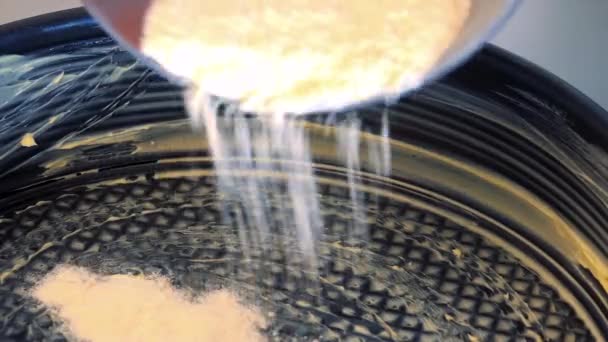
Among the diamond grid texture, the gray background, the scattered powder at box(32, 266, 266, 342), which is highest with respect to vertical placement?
the gray background

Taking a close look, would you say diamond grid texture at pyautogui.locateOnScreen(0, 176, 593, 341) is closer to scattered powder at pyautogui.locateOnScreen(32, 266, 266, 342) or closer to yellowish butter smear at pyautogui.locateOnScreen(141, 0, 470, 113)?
scattered powder at pyautogui.locateOnScreen(32, 266, 266, 342)

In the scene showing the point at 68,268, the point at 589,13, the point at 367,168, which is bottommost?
the point at 68,268

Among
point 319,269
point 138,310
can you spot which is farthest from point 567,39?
point 138,310

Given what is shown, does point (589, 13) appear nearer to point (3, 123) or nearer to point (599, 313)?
point (599, 313)

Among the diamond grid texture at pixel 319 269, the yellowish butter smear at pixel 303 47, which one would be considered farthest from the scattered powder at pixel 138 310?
the yellowish butter smear at pixel 303 47

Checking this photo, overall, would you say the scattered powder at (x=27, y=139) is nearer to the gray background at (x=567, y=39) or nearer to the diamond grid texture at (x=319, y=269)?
the diamond grid texture at (x=319, y=269)

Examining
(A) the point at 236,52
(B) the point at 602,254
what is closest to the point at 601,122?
(B) the point at 602,254

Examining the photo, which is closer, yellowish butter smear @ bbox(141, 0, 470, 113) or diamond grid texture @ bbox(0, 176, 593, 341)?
yellowish butter smear @ bbox(141, 0, 470, 113)

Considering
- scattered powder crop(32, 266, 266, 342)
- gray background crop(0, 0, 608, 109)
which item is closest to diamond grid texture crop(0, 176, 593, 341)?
scattered powder crop(32, 266, 266, 342)
